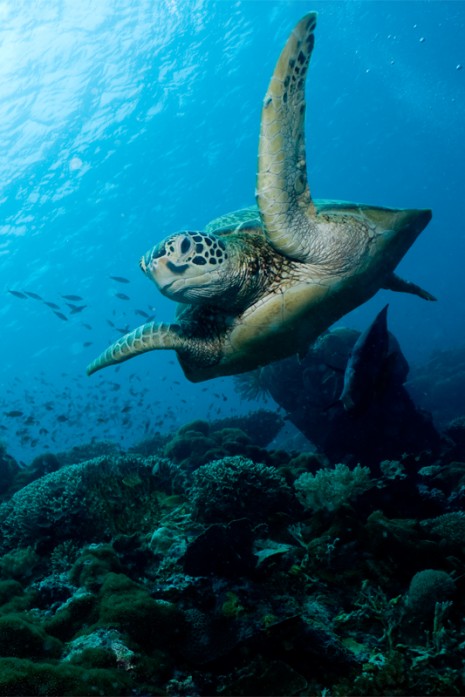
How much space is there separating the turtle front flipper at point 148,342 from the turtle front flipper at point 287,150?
5.11 ft

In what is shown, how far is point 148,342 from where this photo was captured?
447 centimetres

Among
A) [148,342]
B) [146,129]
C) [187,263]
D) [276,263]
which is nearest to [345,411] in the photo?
[276,263]

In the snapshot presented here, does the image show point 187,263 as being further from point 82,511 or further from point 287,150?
point 82,511

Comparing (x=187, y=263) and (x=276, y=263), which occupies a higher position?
(x=276, y=263)

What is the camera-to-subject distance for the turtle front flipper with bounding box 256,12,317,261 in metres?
2.97

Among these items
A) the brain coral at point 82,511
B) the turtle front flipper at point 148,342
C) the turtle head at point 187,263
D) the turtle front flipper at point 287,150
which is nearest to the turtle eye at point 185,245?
the turtle head at point 187,263

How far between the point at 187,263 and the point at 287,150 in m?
1.22

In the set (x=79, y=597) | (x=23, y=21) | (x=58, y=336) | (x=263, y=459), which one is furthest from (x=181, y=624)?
(x=58, y=336)

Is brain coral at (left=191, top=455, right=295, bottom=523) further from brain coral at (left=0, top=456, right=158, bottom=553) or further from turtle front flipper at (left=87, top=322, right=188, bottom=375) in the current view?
turtle front flipper at (left=87, top=322, right=188, bottom=375)

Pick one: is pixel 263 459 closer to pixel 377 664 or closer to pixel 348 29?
pixel 377 664

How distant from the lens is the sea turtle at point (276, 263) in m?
3.13

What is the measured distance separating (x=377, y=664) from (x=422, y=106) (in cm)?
7358

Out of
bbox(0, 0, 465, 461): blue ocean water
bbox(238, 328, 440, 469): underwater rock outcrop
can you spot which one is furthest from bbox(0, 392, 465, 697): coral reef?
bbox(0, 0, 465, 461): blue ocean water

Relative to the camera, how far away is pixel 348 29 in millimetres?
38781
